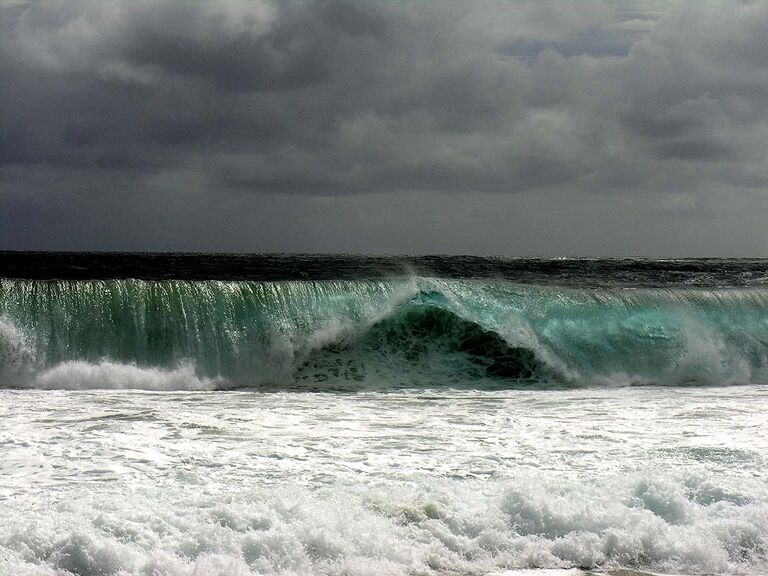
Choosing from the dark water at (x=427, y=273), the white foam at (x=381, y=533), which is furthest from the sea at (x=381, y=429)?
the dark water at (x=427, y=273)

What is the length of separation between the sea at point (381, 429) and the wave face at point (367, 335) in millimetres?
49

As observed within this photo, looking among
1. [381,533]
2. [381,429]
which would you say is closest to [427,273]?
[381,429]

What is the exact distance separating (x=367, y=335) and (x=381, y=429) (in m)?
7.67

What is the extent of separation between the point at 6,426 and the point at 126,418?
1.27m

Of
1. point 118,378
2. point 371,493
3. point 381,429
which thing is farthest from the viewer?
point 118,378

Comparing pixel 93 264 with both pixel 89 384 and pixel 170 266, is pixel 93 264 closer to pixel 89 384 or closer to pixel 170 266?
pixel 170 266

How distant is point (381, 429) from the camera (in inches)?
374

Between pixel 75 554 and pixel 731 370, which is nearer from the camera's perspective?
pixel 75 554

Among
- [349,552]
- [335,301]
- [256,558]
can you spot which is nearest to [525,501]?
[349,552]

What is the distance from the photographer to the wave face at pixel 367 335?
14961 millimetres

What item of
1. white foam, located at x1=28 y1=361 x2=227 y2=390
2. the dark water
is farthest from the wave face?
the dark water

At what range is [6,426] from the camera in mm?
9102

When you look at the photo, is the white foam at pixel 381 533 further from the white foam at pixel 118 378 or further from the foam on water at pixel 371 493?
the white foam at pixel 118 378

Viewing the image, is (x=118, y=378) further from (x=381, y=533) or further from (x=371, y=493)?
(x=381, y=533)
